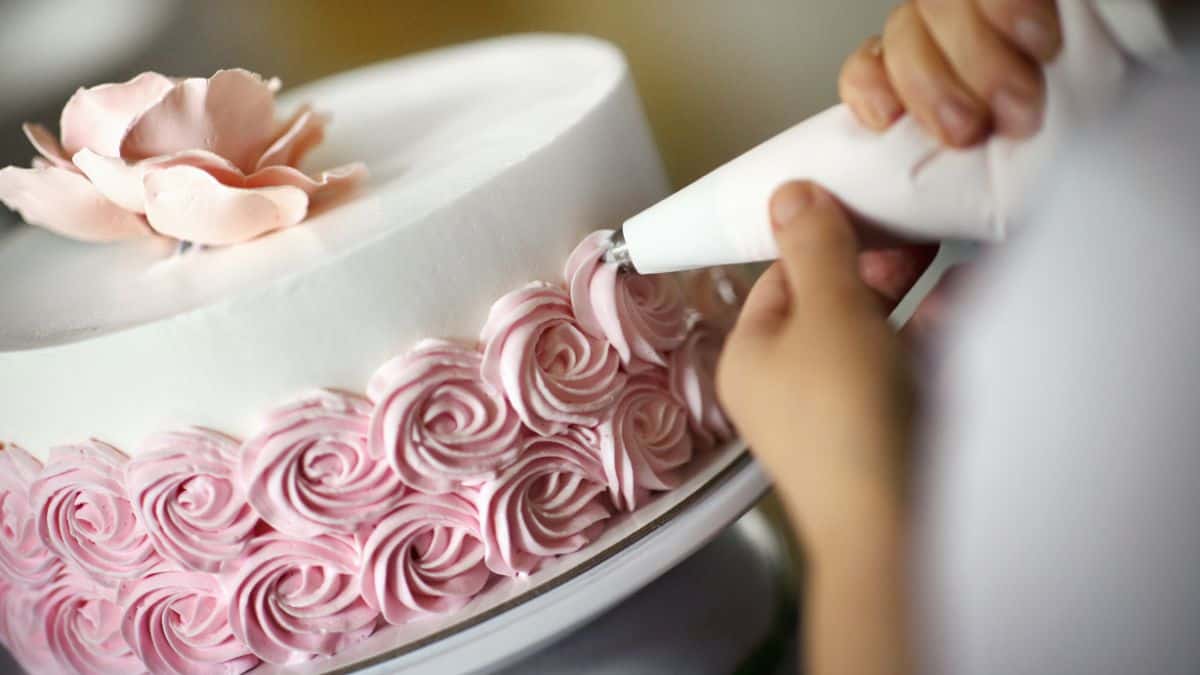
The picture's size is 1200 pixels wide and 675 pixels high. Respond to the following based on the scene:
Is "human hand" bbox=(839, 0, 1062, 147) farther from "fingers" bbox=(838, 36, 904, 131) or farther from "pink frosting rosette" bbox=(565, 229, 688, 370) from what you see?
"pink frosting rosette" bbox=(565, 229, 688, 370)

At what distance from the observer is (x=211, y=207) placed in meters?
0.95

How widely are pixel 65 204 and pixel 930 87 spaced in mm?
752

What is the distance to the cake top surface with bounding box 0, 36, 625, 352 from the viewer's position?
927 millimetres

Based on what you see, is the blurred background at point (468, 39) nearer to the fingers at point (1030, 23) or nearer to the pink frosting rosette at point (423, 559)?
the pink frosting rosette at point (423, 559)

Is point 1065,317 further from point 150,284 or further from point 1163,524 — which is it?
point 150,284

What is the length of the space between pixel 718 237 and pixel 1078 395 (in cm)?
32

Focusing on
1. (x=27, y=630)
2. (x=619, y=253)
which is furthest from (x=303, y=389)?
(x=27, y=630)

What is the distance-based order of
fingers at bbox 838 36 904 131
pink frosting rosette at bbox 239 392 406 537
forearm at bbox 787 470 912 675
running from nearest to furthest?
1. forearm at bbox 787 470 912 675
2. fingers at bbox 838 36 904 131
3. pink frosting rosette at bbox 239 392 406 537

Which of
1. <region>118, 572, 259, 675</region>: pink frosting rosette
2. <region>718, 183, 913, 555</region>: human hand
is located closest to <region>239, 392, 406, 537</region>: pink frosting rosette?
<region>118, 572, 259, 675</region>: pink frosting rosette

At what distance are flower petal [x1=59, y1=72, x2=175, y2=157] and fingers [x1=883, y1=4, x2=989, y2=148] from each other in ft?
2.12

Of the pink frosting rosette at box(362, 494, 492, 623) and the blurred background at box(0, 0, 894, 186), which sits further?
the blurred background at box(0, 0, 894, 186)

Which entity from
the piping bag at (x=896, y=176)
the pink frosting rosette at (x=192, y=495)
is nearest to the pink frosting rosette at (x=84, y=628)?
the pink frosting rosette at (x=192, y=495)

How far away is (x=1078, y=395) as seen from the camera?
1.74 feet

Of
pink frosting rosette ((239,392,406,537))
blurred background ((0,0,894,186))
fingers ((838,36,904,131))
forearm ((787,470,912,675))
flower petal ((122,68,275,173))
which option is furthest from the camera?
blurred background ((0,0,894,186))
